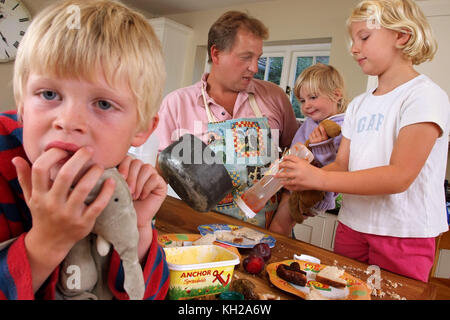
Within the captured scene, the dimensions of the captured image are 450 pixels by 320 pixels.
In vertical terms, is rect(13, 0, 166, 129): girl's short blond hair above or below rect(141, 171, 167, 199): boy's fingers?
above

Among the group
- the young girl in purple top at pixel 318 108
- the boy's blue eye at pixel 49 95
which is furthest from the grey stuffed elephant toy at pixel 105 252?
the young girl in purple top at pixel 318 108

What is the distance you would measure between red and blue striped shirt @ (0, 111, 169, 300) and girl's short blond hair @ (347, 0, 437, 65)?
0.92m

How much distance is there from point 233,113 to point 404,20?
71cm

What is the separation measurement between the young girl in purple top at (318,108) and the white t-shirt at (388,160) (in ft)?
0.81

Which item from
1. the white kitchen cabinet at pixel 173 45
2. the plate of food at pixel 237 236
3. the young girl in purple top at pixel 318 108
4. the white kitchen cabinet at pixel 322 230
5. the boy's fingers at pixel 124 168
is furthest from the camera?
the white kitchen cabinet at pixel 173 45

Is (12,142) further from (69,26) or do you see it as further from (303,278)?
(303,278)

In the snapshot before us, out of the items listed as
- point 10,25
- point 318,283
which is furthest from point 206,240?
point 10,25

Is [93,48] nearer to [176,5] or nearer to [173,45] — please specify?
[173,45]

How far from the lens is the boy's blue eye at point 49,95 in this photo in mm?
406

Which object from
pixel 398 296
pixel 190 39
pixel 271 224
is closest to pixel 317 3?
pixel 190 39

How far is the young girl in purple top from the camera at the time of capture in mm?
1397

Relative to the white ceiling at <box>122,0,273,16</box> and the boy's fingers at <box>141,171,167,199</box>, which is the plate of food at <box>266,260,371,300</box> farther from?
the white ceiling at <box>122,0,273,16</box>

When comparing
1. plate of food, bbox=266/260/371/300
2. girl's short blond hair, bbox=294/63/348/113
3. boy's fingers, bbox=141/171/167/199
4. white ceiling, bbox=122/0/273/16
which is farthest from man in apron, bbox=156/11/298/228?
white ceiling, bbox=122/0/273/16

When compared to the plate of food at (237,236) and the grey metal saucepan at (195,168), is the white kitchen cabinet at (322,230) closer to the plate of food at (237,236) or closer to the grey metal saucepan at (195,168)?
the plate of food at (237,236)
